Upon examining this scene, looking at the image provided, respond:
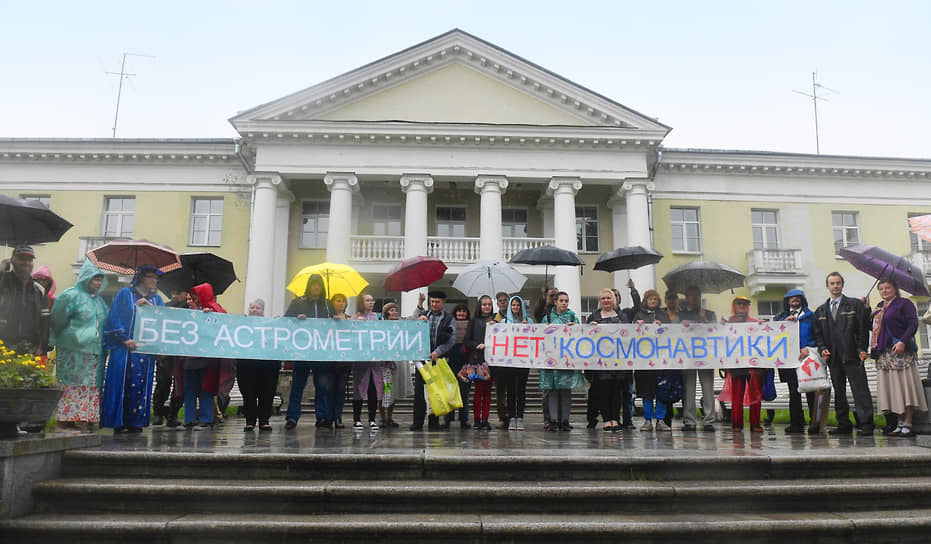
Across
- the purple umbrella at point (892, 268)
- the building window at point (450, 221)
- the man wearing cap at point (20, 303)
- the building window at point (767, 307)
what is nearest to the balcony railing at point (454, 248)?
the building window at point (450, 221)

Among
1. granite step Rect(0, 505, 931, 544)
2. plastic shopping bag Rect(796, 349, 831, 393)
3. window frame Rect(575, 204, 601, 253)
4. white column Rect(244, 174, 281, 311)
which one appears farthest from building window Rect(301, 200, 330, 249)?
granite step Rect(0, 505, 931, 544)

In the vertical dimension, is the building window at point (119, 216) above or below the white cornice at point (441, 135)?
below

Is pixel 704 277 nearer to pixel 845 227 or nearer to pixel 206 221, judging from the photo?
pixel 845 227

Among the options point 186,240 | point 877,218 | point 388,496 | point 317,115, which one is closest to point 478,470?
point 388,496

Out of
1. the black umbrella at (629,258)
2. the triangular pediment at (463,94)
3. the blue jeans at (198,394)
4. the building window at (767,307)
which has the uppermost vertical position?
the triangular pediment at (463,94)

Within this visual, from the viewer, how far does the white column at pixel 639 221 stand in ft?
74.6

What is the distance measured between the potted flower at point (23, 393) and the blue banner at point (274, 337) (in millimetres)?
2462

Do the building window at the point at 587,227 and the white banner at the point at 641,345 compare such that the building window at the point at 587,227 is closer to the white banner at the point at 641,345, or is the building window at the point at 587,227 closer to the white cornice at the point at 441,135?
the white cornice at the point at 441,135

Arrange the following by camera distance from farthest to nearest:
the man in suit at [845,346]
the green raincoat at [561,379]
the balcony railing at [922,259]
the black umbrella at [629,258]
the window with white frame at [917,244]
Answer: the window with white frame at [917,244] → the balcony railing at [922,259] → the black umbrella at [629,258] → the green raincoat at [561,379] → the man in suit at [845,346]

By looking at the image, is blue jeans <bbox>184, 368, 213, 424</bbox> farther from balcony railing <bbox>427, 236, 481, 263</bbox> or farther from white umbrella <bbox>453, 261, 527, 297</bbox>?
balcony railing <bbox>427, 236, 481, 263</bbox>

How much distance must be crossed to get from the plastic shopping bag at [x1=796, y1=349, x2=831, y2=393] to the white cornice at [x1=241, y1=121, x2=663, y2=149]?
15955mm

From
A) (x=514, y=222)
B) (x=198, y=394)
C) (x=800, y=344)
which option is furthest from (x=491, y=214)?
(x=198, y=394)

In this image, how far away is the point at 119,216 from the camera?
80.6 feet

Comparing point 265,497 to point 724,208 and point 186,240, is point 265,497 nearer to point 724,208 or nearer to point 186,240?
point 186,240
